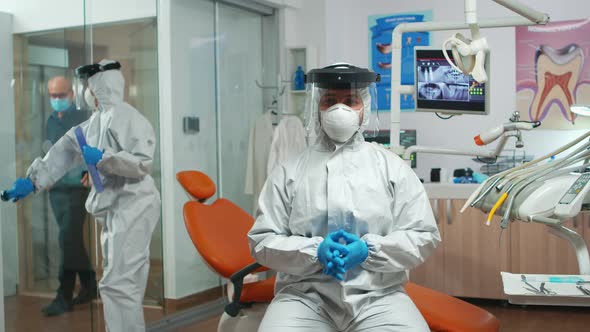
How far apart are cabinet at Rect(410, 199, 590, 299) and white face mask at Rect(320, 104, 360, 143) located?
2.36 meters

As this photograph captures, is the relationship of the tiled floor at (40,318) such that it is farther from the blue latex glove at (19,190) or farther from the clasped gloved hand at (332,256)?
the clasped gloved hand at (332,256)

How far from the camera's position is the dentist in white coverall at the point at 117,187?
3.39 meters

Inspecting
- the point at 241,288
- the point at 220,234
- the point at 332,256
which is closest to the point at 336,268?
the point at 332,256

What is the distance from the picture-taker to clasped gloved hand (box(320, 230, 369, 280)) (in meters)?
2.09

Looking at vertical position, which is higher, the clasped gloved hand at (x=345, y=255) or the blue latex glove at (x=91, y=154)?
the blue latex glove at (x=91, y=154)

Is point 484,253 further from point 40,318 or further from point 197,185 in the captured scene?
point 40,318

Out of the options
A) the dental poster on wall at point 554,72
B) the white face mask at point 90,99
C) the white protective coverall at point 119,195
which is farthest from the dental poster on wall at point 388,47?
the white face mask at point 90,99

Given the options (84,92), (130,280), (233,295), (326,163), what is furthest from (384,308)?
(84,92)

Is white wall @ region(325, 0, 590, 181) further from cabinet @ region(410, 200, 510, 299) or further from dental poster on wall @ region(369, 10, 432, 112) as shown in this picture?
cabinet @ region(410, 200, 510, 299)

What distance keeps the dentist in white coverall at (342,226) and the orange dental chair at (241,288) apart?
1.34 ft

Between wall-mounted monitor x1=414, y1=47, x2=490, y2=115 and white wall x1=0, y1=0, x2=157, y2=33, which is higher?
white wall x1=0, y1=0, x2=157, y2=33

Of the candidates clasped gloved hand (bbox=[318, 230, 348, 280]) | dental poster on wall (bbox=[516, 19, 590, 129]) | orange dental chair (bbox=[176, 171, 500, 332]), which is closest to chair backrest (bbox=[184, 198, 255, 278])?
orange dental chair (bbox=[176, 171, 500, 332])

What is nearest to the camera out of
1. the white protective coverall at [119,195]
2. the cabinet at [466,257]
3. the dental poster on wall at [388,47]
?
the white protective coverall at [119,195]

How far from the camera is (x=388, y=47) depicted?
537 centimetres
